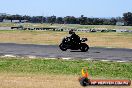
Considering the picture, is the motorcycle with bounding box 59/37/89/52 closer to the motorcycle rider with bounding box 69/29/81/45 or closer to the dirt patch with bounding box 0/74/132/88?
the motorcycle rider with bounding box 69/29/81/45

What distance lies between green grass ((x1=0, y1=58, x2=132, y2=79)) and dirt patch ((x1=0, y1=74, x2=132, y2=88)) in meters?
1.64

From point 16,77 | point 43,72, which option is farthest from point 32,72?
point 16,77

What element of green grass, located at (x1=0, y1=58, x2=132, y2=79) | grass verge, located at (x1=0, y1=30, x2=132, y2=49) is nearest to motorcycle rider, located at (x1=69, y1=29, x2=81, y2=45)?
green grass, located at (x1=0, y1=58, x2=132, y2=79)

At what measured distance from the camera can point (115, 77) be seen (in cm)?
1917

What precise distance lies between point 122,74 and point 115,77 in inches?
44.4

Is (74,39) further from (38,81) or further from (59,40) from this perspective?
(59,40)

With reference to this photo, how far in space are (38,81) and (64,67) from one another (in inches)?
203

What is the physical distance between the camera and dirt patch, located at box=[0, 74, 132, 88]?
16.1 m

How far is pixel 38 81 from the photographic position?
56.4ft

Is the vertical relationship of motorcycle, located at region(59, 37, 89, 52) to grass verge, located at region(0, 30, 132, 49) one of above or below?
above

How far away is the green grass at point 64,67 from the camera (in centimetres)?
2042

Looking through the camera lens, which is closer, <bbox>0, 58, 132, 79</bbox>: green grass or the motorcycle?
<bbox>0, 58, 132, 79</bbox>: green grass

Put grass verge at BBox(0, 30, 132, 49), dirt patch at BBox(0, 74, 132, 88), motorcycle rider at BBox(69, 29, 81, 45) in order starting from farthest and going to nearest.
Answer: grass verge at BBox(0, 30, 132, 49), motorcycle rider at BBox(69, 29, 81, 45), dirt patch at BBox(0, 74, 132, 88)

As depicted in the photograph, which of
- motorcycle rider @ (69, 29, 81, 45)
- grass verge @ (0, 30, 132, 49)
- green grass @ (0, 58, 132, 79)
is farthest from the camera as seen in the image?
grass verge @ (0, 30, 132, 49)
